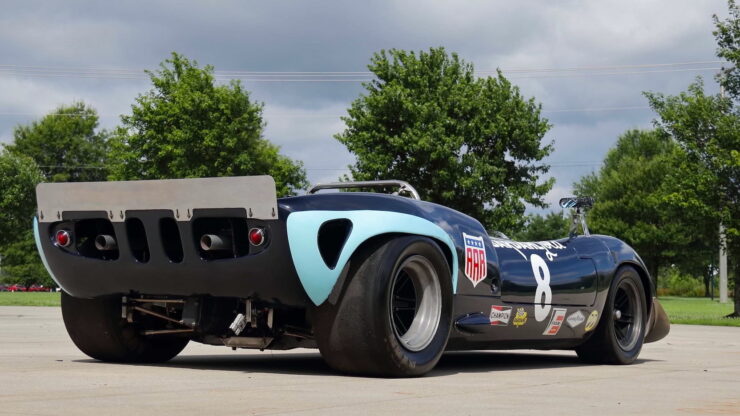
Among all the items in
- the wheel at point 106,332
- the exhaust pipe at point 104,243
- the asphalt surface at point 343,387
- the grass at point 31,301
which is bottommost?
the grass at point 31,301

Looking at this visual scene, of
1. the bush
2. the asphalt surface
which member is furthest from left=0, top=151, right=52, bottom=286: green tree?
the asphalt surface

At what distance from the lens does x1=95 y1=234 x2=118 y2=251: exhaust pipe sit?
25.3 feet

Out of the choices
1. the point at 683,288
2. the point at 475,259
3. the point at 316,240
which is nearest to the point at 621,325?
the point at 475,259

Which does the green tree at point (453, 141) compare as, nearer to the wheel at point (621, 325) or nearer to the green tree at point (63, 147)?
the wheel at point (621, 325)

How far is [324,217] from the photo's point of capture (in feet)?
23.1

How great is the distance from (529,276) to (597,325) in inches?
55.1

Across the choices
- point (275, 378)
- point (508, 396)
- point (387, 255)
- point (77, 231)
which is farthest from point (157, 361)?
point (508, 396)

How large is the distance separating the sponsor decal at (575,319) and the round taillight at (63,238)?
159 inches

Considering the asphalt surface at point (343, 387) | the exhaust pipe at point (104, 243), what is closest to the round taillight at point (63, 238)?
the exhaust pipe at point (104, 243)

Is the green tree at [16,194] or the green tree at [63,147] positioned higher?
the green tree at [63,147]

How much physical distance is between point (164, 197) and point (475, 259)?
2.29 m

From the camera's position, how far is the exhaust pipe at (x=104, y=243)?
770 centimetres

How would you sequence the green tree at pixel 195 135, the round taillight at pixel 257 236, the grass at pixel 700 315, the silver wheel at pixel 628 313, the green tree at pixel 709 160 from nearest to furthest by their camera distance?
the round taillight at pixel 257 236
the silver wheel at pixel 628 313
the grass at pixel 700 315
the green tree at pixel 709 160
the green tree at pixel 195 135

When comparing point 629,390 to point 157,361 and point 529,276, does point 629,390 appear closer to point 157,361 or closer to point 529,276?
point 529,276
